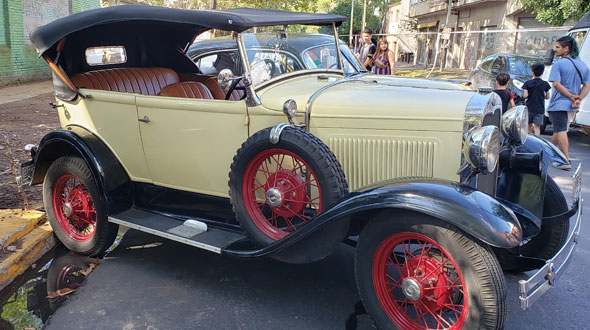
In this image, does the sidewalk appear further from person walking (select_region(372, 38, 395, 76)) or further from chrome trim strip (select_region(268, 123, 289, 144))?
chrome trim strip (select_region(268, 123, 289, 144))

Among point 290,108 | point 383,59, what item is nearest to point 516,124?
point 290,108

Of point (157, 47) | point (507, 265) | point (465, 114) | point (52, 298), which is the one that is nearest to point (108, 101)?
point (157, 47)

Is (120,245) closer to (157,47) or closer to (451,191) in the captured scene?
(157,47)

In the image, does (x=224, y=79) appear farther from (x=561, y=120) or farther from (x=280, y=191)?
(x=561, y=120)

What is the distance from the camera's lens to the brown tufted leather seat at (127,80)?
391 centimetres

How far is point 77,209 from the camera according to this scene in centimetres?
381

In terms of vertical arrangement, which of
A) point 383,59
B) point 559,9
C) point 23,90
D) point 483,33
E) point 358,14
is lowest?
point 23,90

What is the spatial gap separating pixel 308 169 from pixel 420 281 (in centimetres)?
93

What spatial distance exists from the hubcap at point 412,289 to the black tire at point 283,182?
454 millimetres

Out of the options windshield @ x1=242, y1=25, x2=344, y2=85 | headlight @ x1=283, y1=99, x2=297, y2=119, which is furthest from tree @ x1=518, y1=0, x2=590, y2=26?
headlight @ x1=283, y1=99, x2=297, y2=119

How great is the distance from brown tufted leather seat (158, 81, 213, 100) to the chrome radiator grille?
149 centimetres

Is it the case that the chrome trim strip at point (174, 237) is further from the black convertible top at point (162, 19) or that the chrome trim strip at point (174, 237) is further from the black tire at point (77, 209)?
the black convertible top at point (162, 19)

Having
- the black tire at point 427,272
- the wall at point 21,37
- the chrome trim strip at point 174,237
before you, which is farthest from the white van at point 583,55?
the wall at point 21,37

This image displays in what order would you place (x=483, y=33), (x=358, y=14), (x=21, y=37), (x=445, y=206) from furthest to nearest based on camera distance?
(x=358, y=14) → (x=483, y=33) → (x=21, y=37) → (x=445, y=206)
